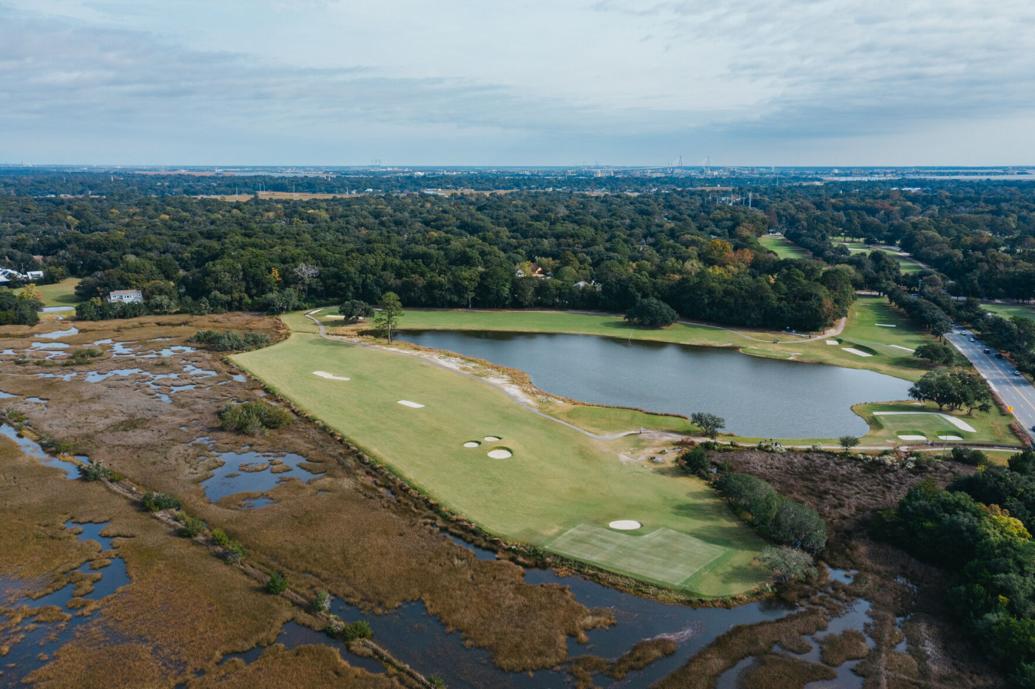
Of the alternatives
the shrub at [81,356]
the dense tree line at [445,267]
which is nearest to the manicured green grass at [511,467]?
the shrub at [81,356]

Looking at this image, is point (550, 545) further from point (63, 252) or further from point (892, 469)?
point (63, 252)

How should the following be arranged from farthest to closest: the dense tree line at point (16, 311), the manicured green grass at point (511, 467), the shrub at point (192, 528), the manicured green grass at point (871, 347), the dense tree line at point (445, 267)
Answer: the dense tree line at point (445, 267)
the dense tree line at point (16, 311)
the manicured green grass at point (871, 347)
the manicured green grass at point (511, 467)
the shrub at point (192, 528)

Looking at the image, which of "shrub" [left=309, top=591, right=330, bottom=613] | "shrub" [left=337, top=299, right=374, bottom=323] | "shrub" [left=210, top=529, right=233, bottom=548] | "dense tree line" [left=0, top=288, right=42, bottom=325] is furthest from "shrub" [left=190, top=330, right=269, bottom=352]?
"shrub" [left=309, top=591, right=330, bottom=613]

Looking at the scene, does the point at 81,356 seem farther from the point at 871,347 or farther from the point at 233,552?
the point at 871,347

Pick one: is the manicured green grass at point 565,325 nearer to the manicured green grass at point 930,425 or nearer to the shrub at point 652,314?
the shrub at point 652,314

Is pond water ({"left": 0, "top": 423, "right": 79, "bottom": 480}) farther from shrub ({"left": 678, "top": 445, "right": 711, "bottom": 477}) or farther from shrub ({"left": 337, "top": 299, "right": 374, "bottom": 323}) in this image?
shrub ({"left": 337, "top": 299, "right": 374, "bottom": 323})

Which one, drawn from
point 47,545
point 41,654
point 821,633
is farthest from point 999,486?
point 47,545
